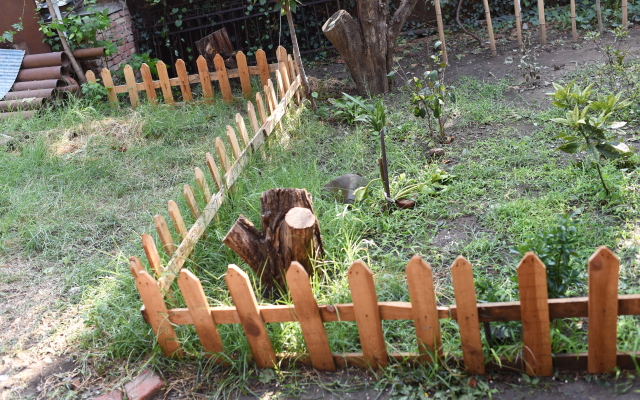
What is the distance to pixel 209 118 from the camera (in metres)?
6.61

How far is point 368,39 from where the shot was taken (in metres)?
6.70

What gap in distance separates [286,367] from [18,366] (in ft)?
4.78

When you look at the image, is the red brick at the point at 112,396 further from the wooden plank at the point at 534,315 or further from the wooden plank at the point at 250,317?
the wooden plank at the point at 534,315

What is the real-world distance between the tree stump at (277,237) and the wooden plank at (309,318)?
24.1 inches

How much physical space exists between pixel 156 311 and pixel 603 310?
6.60 ft

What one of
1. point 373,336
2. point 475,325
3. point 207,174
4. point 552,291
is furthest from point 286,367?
point 207,174

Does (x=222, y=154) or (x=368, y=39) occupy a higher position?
(x=368, y=39)

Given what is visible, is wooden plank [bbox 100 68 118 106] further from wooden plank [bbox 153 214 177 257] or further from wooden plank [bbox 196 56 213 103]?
wooden plank [bbox 153 214 177 257]

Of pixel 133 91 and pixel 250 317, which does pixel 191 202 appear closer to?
pixel 250 317

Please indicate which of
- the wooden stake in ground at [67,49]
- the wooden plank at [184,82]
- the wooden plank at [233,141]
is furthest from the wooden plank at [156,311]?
the wooden stake in ground at [67,49]

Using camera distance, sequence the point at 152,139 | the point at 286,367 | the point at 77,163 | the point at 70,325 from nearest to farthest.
Result: the point at 286,367 < the point at 70,325 < the point at 77,163 < the point at 152,139

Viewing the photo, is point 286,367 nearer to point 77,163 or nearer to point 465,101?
point 77,163

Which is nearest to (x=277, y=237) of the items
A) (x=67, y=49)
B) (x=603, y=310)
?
(x=603, y=310)

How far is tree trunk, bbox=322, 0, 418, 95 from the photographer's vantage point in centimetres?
658
